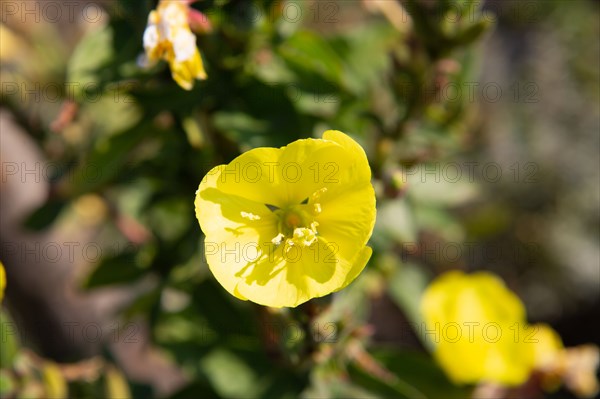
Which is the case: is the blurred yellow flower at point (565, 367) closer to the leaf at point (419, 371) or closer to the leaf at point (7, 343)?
the leaf at point (419, 371)

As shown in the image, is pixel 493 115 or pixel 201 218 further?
pixel 493 115

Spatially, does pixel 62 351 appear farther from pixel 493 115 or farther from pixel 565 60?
pixel 565 60

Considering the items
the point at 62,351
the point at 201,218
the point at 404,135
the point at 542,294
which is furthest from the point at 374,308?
the point at 201,218

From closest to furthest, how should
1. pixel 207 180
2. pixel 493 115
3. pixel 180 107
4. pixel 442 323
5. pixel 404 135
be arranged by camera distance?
pixel 207 180 → pixel 180 107 → pixel 404 135 → pixel 442 323 → pixel 493 115

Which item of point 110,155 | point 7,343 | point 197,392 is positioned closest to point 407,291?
point 197,392

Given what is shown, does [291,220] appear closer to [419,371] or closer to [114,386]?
[114,386]

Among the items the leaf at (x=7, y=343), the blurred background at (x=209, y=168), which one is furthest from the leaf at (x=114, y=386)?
the leaf at (x=7, y=343)

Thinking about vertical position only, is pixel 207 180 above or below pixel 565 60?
above
